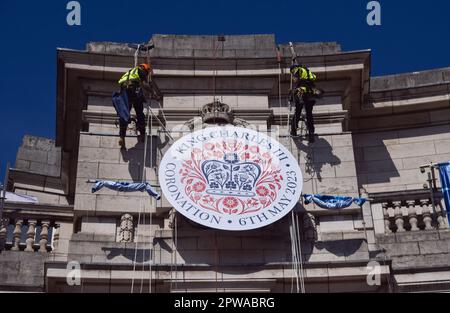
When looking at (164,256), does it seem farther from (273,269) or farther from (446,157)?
(446,157)

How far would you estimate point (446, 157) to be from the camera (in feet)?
72.6

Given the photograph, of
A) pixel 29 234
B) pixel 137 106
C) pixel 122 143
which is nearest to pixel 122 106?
pixel 137 106

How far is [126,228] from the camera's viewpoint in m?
19.4

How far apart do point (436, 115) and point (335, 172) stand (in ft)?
12.1

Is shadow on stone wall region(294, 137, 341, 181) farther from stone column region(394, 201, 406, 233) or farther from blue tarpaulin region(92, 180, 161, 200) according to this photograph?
blue tarpaulin region(92, 180, 161, 200)

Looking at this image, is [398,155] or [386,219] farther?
[398,155]

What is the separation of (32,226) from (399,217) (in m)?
7.70

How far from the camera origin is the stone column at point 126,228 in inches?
759

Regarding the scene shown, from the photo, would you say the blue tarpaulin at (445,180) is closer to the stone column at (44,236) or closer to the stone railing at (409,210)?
the stone railing at (409,210)

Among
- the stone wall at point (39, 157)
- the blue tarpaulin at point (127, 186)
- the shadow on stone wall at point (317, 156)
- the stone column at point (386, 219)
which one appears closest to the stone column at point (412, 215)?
the stone column at point (386, 219)

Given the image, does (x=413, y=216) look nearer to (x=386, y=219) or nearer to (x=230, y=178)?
(x=386, y=219)
